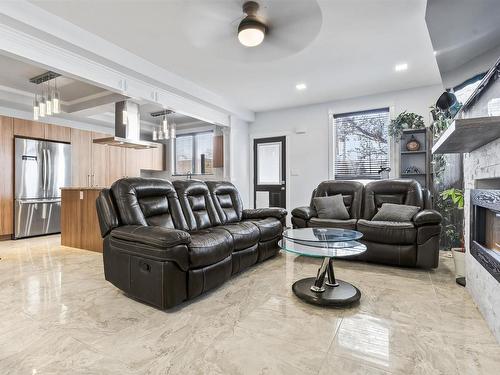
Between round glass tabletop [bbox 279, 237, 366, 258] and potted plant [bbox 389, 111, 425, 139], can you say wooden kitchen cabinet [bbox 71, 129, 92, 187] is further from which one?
potted plant [bbox 389, 111, 425, 139]

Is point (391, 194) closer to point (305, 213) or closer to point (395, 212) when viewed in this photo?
point (395, 212)

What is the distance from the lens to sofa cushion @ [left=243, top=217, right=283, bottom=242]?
322cm

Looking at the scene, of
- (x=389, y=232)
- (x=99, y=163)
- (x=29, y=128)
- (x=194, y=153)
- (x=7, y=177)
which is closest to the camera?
(x=389, y=232)

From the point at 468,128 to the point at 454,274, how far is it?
6.52 feet

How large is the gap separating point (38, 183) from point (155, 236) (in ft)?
14.7

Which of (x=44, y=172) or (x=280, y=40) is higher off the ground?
(x=280, y=40)

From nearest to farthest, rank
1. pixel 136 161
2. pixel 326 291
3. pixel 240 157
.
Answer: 1. pixel 326 291
2. pixel 240 157
3. pixel 136 161

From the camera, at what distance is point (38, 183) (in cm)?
519

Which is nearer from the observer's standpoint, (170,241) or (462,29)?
(462,29)

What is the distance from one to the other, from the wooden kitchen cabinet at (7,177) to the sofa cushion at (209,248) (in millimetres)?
4415

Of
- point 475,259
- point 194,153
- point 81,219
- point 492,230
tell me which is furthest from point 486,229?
point 194,153

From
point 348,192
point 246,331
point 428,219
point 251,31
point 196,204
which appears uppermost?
point 251,31

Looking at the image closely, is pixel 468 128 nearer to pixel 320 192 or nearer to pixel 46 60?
pixel 320 192

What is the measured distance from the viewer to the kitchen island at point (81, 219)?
404cm
